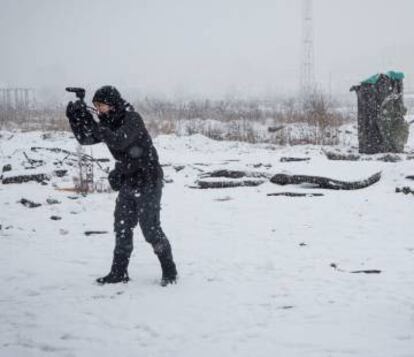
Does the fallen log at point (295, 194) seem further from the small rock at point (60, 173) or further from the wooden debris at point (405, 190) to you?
the small rock at point (60, 173)

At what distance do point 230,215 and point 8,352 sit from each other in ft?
16.4

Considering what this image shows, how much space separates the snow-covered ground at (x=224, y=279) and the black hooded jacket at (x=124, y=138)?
107cm

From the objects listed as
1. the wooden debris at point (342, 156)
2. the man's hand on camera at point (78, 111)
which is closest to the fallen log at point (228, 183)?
the wooden debris at point (342, 156)

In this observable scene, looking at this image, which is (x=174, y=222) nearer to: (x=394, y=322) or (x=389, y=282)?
(x=389, y=282)

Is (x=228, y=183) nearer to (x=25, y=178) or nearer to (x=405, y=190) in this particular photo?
(x=405, y=190)

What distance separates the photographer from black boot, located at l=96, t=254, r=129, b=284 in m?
5.03

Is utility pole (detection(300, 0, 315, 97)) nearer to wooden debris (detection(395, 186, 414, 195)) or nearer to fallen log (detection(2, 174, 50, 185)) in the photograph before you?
fallen log (detection(2, 174, 50, 185))

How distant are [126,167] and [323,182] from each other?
19.2ft

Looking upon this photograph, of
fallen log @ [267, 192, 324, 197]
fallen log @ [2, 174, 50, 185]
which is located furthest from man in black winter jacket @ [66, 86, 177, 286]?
fallen log @ [2, 174, 50, 185]

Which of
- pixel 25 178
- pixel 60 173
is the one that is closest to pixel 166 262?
pixel 25 178

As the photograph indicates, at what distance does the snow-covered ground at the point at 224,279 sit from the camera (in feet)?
12.3

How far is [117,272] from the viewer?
16.5ft

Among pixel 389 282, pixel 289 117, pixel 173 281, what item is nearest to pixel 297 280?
pixel 389 282

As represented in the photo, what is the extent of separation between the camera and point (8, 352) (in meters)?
3.63
